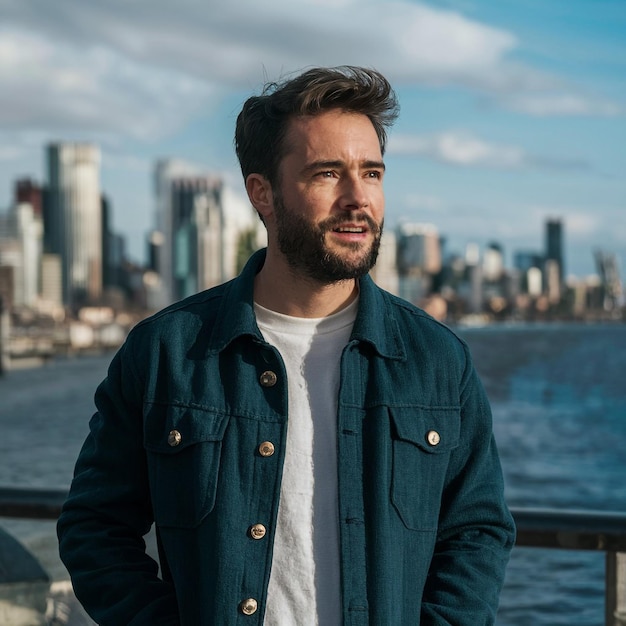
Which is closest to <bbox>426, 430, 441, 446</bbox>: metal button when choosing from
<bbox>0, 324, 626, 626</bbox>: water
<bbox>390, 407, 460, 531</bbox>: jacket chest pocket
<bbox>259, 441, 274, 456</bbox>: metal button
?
<bbox>390, 407, 460, 531</bbox>: jacket chest pocket

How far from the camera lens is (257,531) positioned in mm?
2275

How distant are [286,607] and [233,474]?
30 centimetres

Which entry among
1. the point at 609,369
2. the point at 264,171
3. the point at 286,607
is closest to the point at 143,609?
the point at 286,607

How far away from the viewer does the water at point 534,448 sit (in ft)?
41.4

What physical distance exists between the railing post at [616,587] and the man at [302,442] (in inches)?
27.0

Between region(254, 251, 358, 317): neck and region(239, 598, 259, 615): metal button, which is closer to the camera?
region(239, 598, 259, 615): metal button

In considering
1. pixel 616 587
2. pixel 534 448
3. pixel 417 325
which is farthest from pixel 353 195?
pixel 534 448

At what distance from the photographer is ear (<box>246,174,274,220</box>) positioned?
8.12 feet

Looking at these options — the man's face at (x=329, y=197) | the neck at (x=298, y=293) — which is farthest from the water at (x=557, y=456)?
the man's face at (x=329, y=197)

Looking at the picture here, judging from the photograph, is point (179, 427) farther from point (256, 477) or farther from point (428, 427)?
point (428, 427)

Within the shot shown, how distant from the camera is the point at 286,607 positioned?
228 cm

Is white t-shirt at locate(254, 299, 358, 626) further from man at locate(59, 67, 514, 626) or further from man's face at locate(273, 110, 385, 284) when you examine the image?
man's face at locate(273, 110, 385, 284)

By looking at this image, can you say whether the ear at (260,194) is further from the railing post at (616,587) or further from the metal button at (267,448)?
the railing post at (616,587)

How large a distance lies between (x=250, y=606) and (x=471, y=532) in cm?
54
